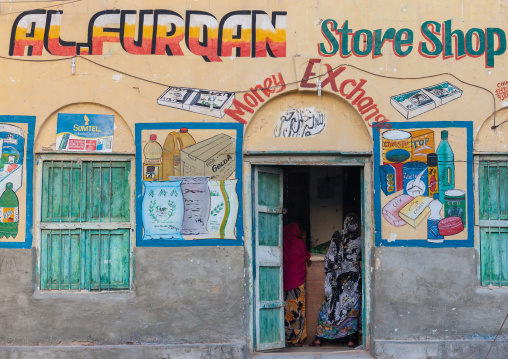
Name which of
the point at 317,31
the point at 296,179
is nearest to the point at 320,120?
the point at 317,31

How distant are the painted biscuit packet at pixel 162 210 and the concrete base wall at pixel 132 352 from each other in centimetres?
129

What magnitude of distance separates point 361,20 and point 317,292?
12.0ft

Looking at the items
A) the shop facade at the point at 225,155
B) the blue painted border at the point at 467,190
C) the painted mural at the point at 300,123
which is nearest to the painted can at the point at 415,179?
the shop facade at the point at 225,155

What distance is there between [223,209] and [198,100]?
133cm

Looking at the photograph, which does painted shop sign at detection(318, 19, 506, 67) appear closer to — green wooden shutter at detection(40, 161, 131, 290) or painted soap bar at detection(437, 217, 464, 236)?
painted soap bar at detection(437, 217, 464, 236)

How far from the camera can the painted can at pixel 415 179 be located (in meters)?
8.29

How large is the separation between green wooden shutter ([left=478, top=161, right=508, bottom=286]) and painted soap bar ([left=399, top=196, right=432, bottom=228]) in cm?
70

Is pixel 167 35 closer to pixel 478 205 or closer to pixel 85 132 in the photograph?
pixel 85 132

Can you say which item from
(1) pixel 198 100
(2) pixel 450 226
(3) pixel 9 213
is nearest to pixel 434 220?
(2) pixel 450 226

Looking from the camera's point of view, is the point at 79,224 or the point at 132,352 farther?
the point at 79,224

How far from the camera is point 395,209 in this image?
827 centimetres

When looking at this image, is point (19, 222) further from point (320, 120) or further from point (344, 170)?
point (344, 170)

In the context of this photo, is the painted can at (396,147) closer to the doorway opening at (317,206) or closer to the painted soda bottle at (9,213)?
the doorway opening at (317,206)

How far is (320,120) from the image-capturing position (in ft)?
27.7
